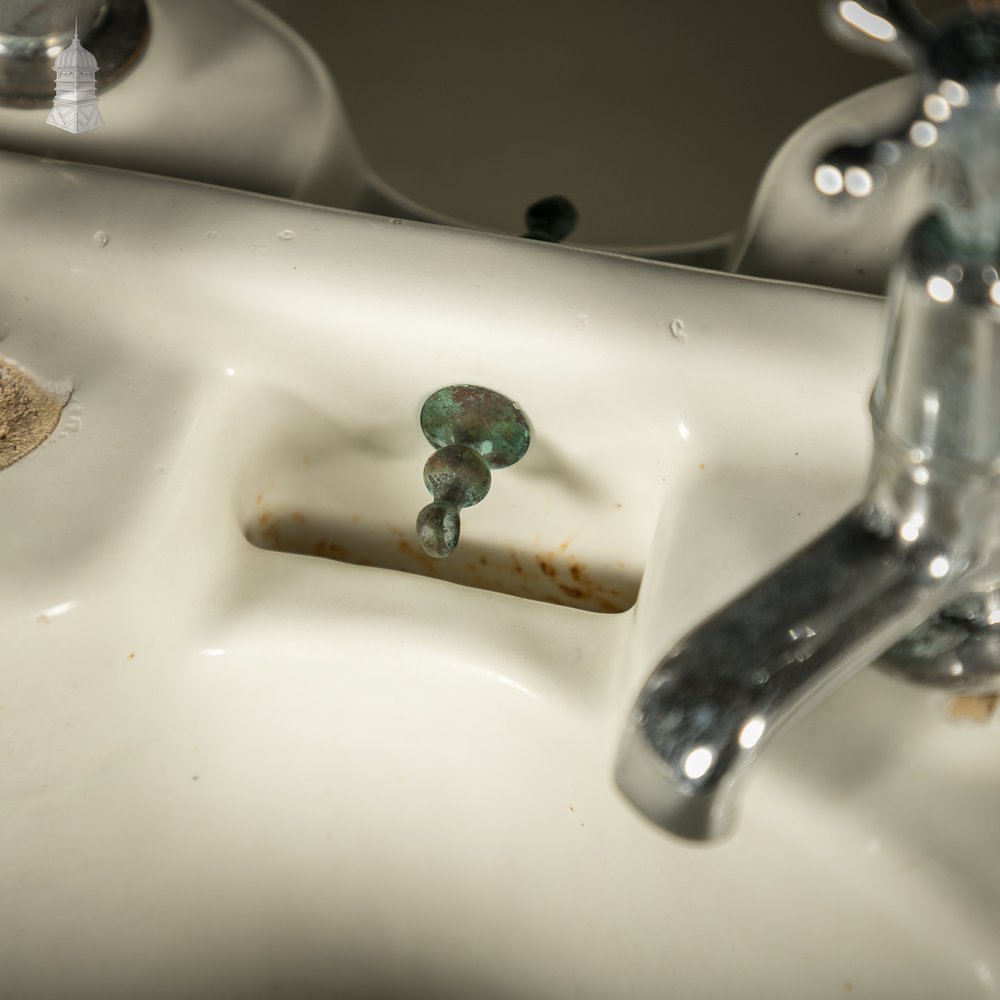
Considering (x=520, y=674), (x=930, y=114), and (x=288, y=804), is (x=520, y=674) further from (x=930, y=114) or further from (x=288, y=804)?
(x=930, y=114)

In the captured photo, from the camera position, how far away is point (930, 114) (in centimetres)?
20

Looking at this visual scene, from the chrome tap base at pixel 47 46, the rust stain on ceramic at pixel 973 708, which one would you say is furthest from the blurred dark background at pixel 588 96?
the rust stain on ceramic at pixel 973 708

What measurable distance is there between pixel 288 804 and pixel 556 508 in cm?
13

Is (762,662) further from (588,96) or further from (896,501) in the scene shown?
(588,96)

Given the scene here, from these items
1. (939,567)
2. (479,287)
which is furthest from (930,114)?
(479,287)

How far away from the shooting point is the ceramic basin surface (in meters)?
0.35

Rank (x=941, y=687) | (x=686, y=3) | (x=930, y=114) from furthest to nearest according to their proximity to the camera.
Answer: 1. (x=686, y=3)
2. (x=941, y=687)
3. (x=930, y=114)

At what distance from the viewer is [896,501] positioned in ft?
0.83

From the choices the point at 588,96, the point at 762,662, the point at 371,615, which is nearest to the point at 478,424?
the point at 371,615

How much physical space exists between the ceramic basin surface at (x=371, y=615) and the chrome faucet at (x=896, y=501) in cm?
9

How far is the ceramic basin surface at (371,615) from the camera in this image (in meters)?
0.35

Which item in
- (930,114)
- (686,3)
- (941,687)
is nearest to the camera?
(930,114)

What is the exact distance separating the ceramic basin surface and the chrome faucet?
85mm

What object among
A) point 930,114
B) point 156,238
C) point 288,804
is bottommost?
point 288,804
